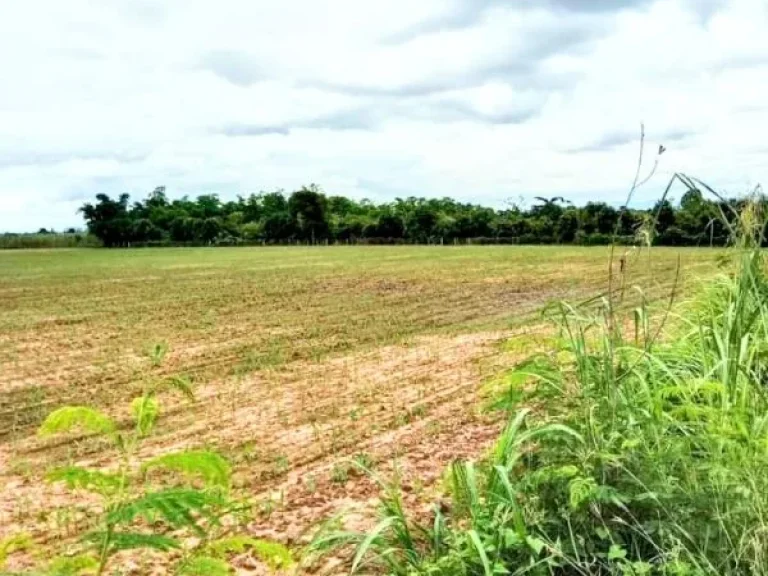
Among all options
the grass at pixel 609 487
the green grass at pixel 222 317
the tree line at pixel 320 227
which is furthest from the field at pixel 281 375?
the tree line at pixel 320 227

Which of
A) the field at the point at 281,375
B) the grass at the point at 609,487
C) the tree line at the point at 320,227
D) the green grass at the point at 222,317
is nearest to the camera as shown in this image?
the grass at the point at 609,487

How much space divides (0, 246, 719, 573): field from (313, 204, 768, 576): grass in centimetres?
59

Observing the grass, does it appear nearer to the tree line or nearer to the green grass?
the green grass

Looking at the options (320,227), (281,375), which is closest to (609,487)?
(281,375)

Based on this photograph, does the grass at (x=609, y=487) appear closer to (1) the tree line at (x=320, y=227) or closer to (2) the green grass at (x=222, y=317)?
(2) the green grass at (x=222, y=317)

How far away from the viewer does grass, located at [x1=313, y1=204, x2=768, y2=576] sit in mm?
2863

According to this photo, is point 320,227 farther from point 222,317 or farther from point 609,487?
point 609,487

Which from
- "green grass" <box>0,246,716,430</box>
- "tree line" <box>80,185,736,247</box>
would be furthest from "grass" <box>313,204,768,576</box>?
"tree line" <box>80,185,736,247</box>

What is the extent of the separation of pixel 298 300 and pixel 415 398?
35.3ft

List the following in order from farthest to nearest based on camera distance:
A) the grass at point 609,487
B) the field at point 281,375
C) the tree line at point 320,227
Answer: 1. the tree line at point 320,227
2. the field at point 281,375
3. the grass at point 609,487

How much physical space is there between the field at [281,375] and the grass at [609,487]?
593 mm

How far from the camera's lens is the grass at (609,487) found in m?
2.86

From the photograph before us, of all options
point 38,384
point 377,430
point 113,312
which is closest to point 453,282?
point 113,312

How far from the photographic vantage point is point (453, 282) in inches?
901
